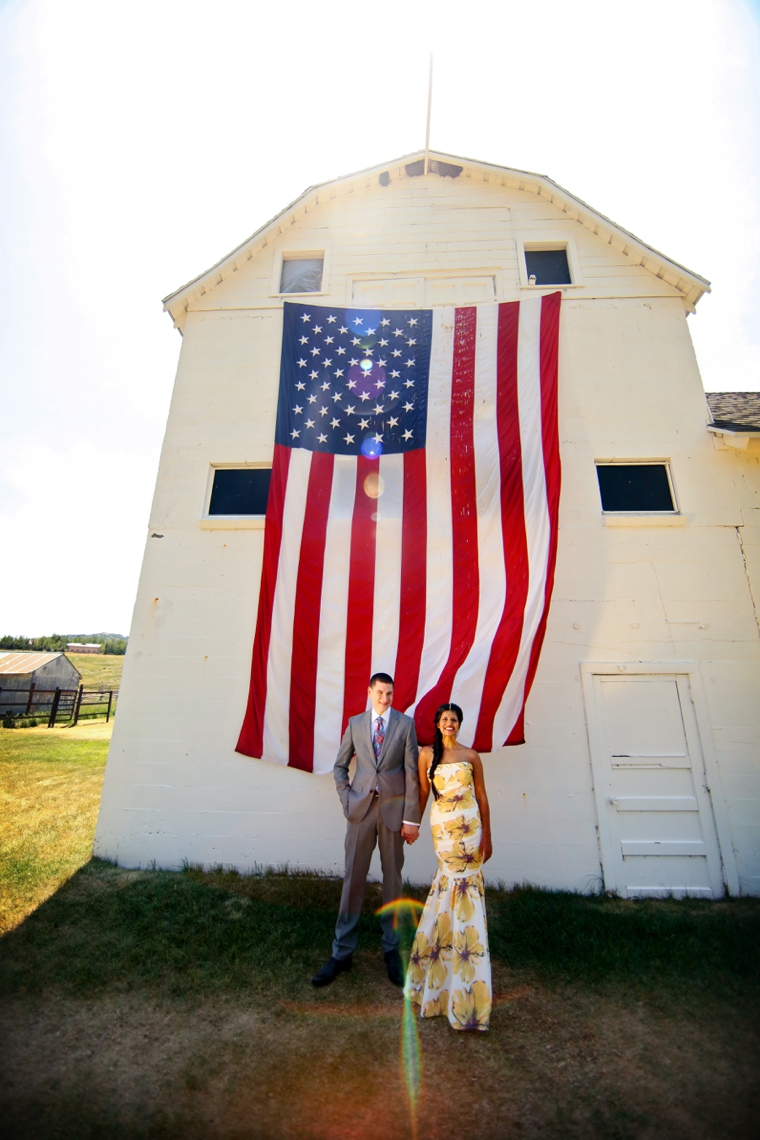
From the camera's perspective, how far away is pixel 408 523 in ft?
20.5

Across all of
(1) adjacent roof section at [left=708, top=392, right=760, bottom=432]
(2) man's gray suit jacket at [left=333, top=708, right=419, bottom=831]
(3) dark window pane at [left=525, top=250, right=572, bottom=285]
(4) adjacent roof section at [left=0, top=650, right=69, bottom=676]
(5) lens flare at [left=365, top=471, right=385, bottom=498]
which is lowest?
(2) man's gray suit jacket at [left=333, top=708, right=419, bottom=831]

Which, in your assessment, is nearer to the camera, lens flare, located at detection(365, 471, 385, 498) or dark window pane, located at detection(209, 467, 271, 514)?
lens flare, located at detection(365, 471, 385, 498)

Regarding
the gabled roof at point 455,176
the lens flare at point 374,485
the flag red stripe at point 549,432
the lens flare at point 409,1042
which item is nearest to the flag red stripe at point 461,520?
the flag red stripe at point 549,432

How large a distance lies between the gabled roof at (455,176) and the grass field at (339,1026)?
8.22 m

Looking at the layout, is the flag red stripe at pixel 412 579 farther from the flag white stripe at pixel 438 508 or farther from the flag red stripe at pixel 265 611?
the flag red stripe at pixel 265 611

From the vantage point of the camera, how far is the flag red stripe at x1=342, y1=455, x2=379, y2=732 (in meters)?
5.77

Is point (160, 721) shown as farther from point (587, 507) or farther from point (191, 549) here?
point (587, 507)

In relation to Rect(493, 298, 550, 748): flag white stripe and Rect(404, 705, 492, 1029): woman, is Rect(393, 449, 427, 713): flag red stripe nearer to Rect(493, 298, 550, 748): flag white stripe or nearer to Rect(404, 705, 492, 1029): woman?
Rect(493, 298, 550, 748): flag white stripe

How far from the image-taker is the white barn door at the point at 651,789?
18.4 feet

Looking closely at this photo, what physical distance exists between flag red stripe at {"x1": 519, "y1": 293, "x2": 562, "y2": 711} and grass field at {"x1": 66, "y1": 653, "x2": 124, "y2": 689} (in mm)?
43818

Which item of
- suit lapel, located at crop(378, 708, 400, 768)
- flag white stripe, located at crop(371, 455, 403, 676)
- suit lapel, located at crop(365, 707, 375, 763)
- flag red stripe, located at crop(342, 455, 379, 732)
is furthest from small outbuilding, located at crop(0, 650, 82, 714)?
suit lapel, located at crop(378, 708, 400, 768)

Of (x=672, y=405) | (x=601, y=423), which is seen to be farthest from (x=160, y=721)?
(x=672, y=405)

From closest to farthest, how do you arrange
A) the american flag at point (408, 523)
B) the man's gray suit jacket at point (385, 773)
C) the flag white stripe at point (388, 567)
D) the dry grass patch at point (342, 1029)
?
the dry grass patch at point (342, 1029) → the man's gray suit jacket at point (385, 773) → the american flag at point (408, 523) → the flag white stripe at point (388, 567)

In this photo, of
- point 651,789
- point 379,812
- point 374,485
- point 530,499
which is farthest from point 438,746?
point 374,485
